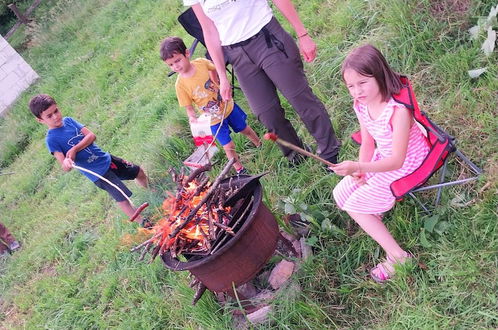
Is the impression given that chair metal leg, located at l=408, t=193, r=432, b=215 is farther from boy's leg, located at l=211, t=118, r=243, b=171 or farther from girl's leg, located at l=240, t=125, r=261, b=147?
girl's leg, located at l=240, t=125, r=261, b=147

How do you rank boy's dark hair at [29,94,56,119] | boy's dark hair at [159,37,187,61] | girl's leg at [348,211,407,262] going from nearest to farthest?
girl's leg at [348,211,407,262] → boy's dark hair at [159,37,187,61] → boy's dark hair at [29,94,56,119]

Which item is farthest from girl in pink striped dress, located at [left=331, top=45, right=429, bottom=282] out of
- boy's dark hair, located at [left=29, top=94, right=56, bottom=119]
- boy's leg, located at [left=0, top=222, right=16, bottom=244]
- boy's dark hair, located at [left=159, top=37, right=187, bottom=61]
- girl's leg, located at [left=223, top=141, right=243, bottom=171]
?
boy's leg, located at [left=0, top=222, right=16, bottom=244]

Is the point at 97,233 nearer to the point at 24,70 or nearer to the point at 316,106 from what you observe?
the point at 316,106

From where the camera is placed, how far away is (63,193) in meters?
5.91

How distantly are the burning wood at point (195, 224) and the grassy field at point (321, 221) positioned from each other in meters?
0.49

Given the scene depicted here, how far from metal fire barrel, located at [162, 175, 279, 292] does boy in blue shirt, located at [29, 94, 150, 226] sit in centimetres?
128

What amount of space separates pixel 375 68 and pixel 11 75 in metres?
11.4

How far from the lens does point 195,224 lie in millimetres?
2605

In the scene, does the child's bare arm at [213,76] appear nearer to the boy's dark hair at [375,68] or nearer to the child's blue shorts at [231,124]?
the child's blue shorts at [231,124]

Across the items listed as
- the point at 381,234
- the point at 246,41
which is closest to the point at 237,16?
the point at 246,41

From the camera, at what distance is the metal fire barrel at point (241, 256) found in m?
2.46

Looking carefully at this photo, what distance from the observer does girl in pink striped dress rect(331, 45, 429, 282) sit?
7.06ft

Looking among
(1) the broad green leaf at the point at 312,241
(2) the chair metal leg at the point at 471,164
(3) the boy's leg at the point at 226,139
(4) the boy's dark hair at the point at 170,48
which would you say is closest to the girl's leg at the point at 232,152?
(3) the boy's leg at the point at 226,139

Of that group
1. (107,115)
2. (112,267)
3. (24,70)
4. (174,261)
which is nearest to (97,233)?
(112,267)
